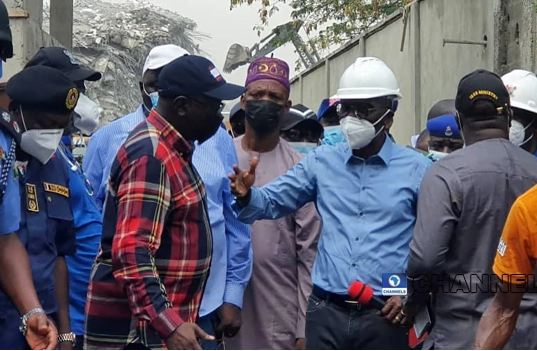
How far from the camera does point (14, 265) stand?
3.56 metres

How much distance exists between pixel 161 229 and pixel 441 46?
1070 cm

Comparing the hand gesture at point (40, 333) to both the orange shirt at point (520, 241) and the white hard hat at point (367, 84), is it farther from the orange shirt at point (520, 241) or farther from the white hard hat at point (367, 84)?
the white hard hat at point (367, 84)

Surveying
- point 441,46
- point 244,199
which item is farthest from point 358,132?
point 441,46

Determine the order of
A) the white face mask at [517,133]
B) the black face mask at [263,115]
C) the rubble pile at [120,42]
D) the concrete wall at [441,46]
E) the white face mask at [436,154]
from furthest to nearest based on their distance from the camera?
the rubble pile at [120,42] < the concrete wall at [441,46] < the white face mask at [436,154] < the black face mask at [263,115] < the white face mask at [517,133]

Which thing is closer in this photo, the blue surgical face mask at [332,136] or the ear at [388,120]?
the ear at [388,120]

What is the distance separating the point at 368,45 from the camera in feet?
55.7

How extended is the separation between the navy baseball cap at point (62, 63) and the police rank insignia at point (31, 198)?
0.96m

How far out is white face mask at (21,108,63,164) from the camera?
3865 mm

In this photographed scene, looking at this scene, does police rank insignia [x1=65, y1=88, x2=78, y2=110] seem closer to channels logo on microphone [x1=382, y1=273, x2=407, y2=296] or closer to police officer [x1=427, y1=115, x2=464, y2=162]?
channels logo on microphone [x1=382, y1=273, x2=407, y2=296]

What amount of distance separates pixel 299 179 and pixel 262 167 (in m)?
0.56

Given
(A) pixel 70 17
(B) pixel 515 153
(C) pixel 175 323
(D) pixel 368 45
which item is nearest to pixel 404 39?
(D) pixel 368 45

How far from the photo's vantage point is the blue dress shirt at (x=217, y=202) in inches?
172

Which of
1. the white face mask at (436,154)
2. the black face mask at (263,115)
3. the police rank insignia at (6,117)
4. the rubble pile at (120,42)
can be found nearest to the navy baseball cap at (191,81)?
the police rank insignia at (6,117)

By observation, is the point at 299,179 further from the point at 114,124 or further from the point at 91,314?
the point at 91,314
